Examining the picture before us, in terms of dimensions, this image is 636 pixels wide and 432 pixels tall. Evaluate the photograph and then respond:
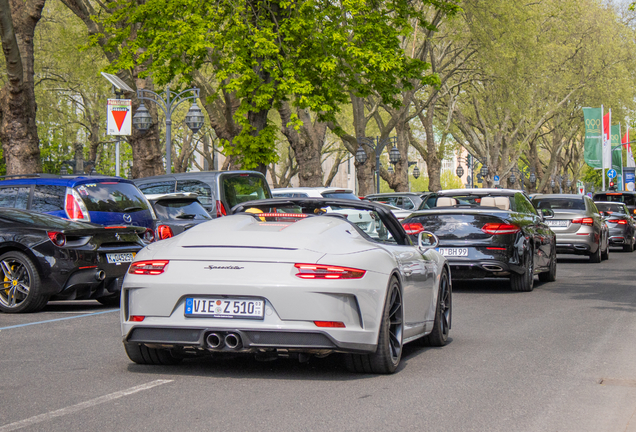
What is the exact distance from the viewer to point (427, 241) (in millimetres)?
7918

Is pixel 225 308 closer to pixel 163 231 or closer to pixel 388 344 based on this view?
pixel 388 344

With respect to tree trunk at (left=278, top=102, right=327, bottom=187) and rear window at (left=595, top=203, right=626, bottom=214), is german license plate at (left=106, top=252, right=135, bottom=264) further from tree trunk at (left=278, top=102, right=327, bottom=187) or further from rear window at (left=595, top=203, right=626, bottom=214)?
tree trunk at (left=278, top=102, right=327, bottom=187)

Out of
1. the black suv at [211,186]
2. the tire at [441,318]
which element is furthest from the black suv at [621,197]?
the tire at [441,318]

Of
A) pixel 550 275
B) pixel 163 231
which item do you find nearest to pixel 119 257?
pixel 163 231

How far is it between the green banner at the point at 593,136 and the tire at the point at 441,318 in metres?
40.7

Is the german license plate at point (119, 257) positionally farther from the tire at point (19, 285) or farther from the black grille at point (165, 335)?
the black grille at point (165, 335)

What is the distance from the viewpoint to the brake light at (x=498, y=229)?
13.6m

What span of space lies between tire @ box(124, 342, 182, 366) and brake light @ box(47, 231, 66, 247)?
4.38 metres

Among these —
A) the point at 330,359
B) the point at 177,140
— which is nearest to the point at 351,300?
the point at 330,359

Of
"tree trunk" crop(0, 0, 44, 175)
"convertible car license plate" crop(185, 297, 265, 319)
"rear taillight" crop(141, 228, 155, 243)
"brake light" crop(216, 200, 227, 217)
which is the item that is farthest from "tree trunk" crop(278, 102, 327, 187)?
"convertible car license plate" crop(185, 297, 265, 319)

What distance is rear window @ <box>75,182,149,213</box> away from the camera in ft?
40.7

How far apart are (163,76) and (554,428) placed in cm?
2171

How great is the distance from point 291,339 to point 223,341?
46 centimetres

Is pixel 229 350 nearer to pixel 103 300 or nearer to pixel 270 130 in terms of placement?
pixel 103 300
